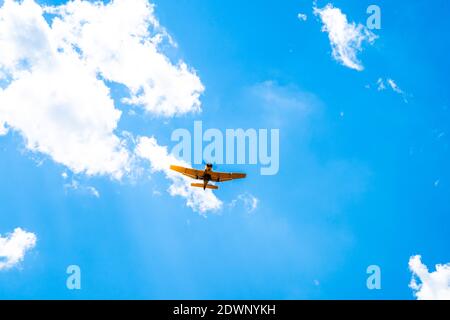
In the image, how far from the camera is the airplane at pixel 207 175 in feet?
188

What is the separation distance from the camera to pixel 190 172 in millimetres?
58969


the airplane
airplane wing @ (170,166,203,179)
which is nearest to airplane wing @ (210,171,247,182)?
the airplane

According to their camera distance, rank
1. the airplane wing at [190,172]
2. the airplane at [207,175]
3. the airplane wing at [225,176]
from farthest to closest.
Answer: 1. the airplane wing at [225,176]
2. the airplane wing at [190,172]
3. the airplane at [207,175]

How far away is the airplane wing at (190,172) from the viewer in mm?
58375

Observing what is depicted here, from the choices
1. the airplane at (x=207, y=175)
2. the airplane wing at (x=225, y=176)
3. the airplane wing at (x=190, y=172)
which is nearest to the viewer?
the airplane at (x=207, y=175)

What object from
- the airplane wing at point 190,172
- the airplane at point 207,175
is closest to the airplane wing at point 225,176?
the airplane at point 207,175

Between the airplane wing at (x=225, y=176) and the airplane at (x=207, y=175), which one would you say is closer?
the airplane at (x=207, y=175)

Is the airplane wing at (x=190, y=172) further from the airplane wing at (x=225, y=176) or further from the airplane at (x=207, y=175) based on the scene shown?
the airplane wing at (x=225, y=176)

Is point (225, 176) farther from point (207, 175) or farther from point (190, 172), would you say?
point (190, 172)

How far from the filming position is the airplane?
57175 millimetres

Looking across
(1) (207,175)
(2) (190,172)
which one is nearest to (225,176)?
(1) (207,175)
